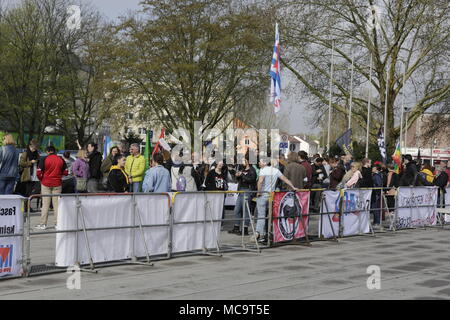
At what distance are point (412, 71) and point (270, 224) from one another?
25721mm

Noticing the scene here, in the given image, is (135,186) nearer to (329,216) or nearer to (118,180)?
(118,180)

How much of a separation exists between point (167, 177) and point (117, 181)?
1.78 meters

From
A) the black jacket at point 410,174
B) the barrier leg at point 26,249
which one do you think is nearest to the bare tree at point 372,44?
the black jacket at point 410,174

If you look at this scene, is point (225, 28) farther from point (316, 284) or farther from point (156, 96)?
point (316, 284)

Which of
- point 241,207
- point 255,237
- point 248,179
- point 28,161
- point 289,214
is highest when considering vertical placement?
point 28,161

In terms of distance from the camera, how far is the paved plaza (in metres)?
9.04

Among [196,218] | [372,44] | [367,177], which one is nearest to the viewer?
[196,218]

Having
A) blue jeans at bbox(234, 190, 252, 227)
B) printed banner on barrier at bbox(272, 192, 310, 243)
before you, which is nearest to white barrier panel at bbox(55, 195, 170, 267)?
blue jeans at bbox(234, 190, 252, 227)

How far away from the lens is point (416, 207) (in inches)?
771

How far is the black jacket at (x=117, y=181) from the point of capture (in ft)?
48.7

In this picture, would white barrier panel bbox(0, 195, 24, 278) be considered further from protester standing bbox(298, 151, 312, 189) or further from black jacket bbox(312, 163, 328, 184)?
black jacket bbox(312, 163, 328, 184)

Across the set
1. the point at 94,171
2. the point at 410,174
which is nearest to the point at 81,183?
the point at 94,171

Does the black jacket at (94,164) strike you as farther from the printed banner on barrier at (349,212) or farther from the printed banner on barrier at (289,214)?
the printed banner on barrier at (349,212)
